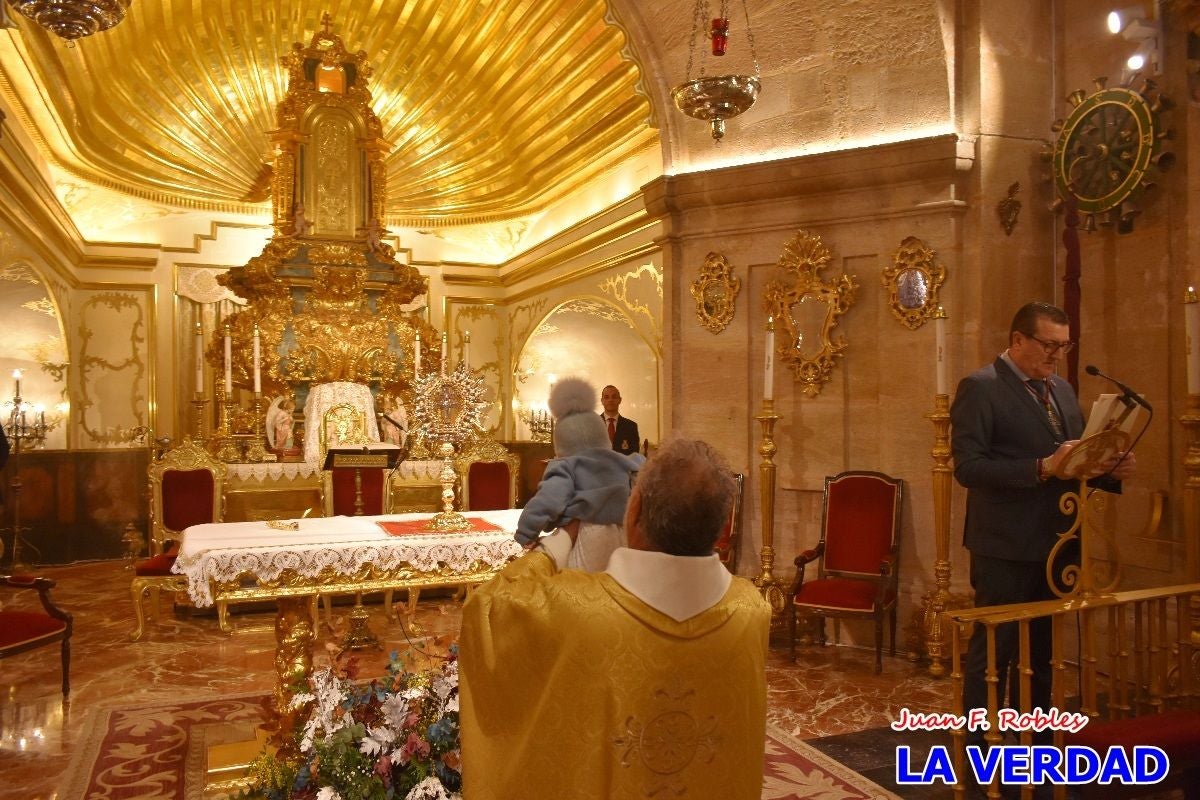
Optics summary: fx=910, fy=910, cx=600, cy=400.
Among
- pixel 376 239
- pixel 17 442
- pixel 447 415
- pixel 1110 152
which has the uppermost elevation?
pixel 376 239

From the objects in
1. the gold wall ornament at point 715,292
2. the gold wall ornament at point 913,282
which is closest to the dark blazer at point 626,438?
the gold wall ornament at point 715,292

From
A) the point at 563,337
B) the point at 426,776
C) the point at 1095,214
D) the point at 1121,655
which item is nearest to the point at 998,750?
the point at 1121,655

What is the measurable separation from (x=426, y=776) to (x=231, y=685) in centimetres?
291

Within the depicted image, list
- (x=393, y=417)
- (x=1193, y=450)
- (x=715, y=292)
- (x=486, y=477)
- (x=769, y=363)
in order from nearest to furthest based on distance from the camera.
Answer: (x=1193, y=450) < (x=769, y=363) < (x=715, y=292) < (x=486, y=477) < (x=393, y=417)

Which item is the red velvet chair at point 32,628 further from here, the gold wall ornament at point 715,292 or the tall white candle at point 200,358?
the gold wall ornament at point 715,292

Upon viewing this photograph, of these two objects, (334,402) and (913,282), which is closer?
(913,282)

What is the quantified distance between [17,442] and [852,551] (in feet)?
26.3

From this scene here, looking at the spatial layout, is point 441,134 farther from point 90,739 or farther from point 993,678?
point 993,678

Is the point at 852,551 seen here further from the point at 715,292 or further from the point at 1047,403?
the point at 1047,403

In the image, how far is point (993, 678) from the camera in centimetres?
302

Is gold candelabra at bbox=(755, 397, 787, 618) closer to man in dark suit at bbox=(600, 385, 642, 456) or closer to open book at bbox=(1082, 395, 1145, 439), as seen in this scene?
man in dark suit at bbox=(600, 385, 642, 456)

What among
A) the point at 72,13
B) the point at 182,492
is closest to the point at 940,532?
the point at 72,13

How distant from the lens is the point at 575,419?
3045 millimetres

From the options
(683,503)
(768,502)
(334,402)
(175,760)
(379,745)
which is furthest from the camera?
(334,402)
